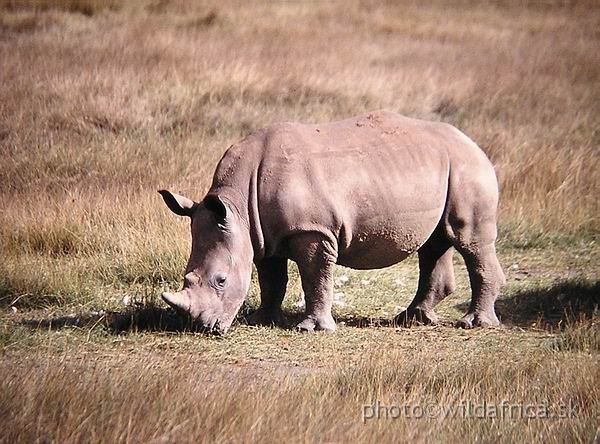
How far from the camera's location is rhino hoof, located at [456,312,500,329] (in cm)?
918

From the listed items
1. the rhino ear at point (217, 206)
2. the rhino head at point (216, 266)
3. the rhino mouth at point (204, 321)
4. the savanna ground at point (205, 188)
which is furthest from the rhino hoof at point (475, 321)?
the rhino ear at point (217, 206)

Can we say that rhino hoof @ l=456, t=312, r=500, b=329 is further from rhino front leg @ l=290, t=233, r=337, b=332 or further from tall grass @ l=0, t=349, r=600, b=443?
tall grass @ l=0, t=349, r=600, b=443

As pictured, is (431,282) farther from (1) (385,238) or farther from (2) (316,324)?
(2) (316,324)

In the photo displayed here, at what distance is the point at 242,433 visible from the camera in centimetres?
566

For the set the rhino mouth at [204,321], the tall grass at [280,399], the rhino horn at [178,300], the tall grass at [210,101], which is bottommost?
the tall grass at [210,101]

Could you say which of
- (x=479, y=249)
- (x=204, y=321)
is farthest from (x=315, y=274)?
(x=479, y=249)

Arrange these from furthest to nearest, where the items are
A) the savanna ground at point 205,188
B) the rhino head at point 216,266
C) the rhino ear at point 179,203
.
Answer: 1. the rhino ear at point 179,203
2. the rhino head at point 216,266
3. the savanna ground at point 205,188

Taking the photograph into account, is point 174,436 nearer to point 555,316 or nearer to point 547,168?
point 555,316

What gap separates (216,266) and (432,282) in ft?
6.60

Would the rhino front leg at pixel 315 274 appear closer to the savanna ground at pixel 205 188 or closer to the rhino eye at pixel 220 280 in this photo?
the savanna ground at pixel 205 188

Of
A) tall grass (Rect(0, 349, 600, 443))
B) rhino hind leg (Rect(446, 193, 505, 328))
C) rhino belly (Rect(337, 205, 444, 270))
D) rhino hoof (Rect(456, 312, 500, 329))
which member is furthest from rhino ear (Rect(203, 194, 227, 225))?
rhino hoof (Rect(456, 312, 500, 329))

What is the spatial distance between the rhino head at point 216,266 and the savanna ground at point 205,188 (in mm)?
190

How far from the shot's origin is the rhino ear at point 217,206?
317 inches

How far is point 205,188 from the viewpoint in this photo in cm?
1199
